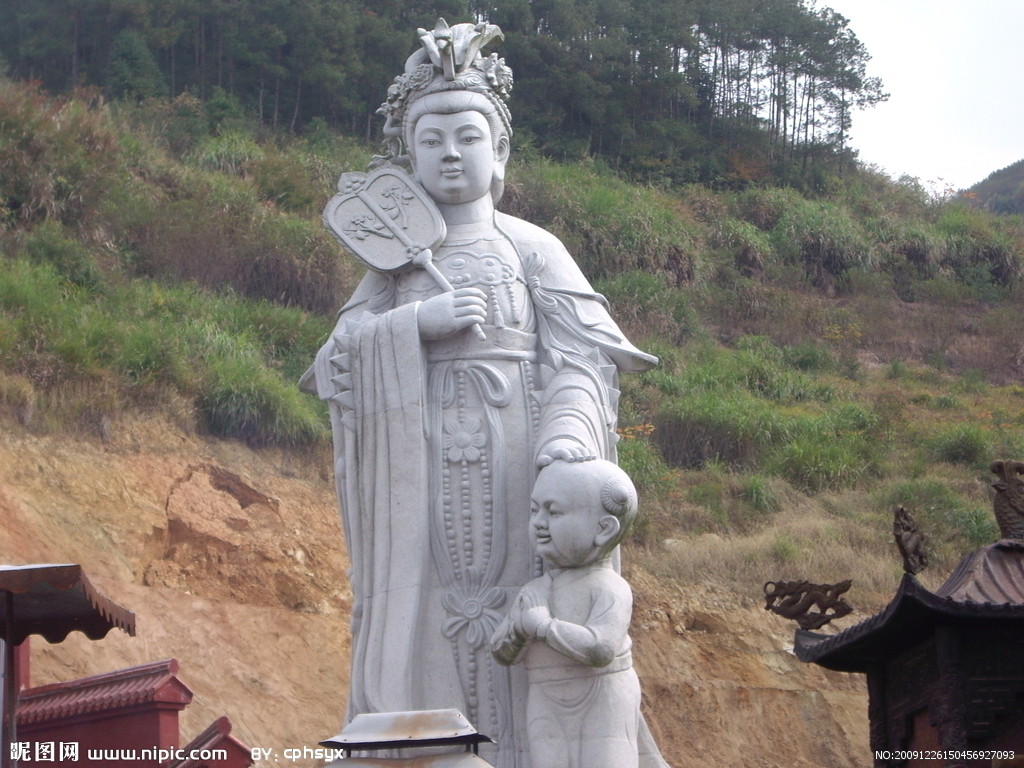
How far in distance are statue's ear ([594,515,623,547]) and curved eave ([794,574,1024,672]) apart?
3.93m

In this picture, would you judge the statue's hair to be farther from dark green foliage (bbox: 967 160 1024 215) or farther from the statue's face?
dark green foliage (bbox: 967 160 1024 215)

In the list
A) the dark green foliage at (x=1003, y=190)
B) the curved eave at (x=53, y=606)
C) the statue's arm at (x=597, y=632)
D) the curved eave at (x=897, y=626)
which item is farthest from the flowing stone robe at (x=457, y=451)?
the dark green foliage at (x=1003, y=190)

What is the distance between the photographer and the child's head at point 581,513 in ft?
22.3

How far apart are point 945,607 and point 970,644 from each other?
1.65 ft

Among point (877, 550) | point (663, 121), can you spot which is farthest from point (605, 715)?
point (663, 121)

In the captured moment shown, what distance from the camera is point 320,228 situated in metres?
24.6

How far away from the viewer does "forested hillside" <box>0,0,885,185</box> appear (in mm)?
32281

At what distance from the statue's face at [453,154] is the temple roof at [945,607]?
4.17 metres

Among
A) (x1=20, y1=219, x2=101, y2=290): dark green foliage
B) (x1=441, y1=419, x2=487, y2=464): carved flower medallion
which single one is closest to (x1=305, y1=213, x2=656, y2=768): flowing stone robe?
(x1=441, y1=419, x2=487, y2=464): carved flower medallion

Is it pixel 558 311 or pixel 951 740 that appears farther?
pixel 951 740

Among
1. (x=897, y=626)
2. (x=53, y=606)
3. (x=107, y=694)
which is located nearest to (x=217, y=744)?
(x=107, y=694)

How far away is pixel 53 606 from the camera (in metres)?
7.95

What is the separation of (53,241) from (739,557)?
9984mm

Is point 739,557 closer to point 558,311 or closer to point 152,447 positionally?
point 152,447
